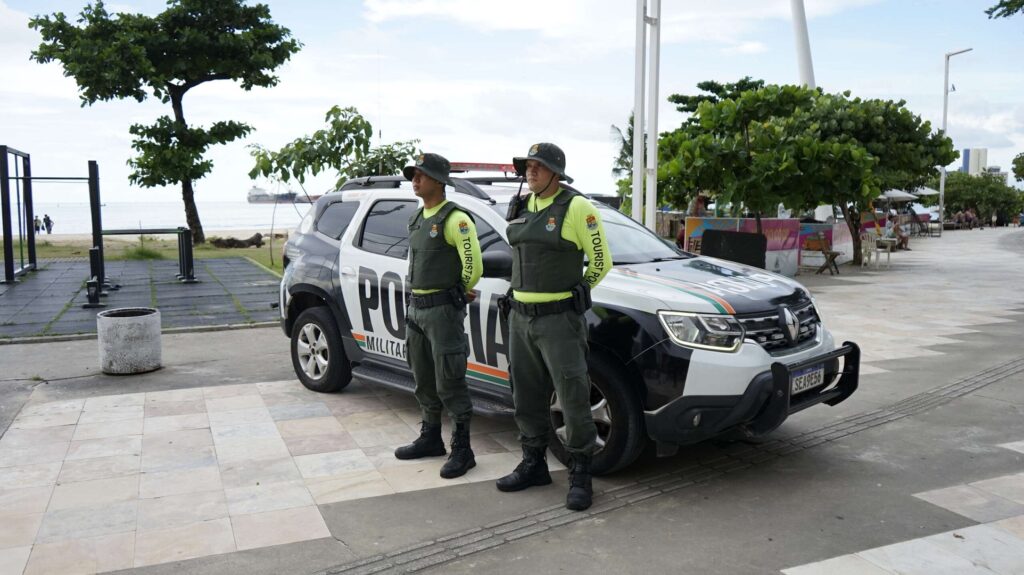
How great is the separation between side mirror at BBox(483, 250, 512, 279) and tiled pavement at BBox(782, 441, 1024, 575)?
7.08 feet

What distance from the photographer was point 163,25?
28.1 m

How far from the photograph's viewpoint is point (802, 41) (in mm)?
27312

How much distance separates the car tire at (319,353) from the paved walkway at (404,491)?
16cm

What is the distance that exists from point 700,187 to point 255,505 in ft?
48.3

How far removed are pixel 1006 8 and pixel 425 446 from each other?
18167 millimetres

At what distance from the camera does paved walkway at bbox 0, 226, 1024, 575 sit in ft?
13.3

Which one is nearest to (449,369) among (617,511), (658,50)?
(617,511)

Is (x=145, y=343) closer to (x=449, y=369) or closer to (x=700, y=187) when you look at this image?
(x=449, y=369)

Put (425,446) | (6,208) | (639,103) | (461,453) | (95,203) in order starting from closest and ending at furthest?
(461,453) → (425,446) → (639,103) → (95,203) → (6,208)

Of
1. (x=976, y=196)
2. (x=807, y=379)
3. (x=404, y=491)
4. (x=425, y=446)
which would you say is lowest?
(x=404, y=491)

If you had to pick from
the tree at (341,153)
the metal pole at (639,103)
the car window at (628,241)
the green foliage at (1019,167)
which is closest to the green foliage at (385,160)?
the tree at (341,153)

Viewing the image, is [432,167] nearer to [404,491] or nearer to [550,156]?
[550,156]

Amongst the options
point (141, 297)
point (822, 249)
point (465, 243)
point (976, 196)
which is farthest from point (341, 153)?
point (976, 196)

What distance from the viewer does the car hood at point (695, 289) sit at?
4781mm
